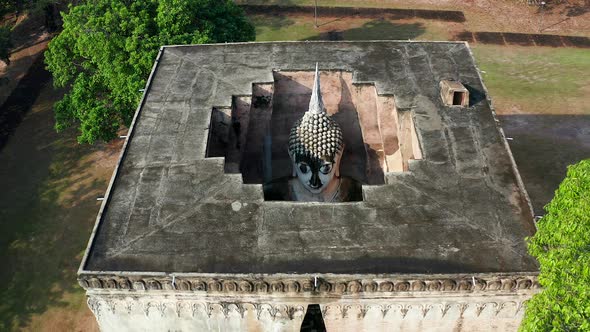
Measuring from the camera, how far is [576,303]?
53.2 feet

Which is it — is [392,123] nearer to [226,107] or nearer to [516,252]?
[226,107]

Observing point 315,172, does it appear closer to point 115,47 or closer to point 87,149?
point 115,47

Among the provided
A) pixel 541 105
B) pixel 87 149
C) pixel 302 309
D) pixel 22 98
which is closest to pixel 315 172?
pixel 302 309

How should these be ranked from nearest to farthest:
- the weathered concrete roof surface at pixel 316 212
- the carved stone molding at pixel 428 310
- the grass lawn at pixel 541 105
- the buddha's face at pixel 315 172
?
1. the weathered concrete roof surface at pixel 316 212
2. the carved stone molding at pixel 428 310
3. the buddha's face at pixel 315 172
4. the grass lawn at pixel 541 105

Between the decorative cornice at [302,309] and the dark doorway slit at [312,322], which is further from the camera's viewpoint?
the dark doorway slit at [312,322]

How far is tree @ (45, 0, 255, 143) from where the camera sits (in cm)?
3619

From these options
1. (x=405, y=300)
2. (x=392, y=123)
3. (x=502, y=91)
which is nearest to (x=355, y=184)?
(x=392, y=123)

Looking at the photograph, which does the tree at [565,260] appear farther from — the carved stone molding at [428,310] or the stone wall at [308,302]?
the carved stone molding at [428,310]

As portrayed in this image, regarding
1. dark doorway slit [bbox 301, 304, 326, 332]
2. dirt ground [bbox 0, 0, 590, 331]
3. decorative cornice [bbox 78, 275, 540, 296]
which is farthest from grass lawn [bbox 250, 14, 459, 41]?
decorative cornice [bbox 78, 275, 540, 296]

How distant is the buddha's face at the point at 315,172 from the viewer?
86.4ft

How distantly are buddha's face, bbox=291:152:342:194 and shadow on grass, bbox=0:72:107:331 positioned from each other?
16.0 meters

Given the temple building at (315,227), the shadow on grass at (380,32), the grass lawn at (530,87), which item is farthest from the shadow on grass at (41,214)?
the shadow on grass at (380,32)

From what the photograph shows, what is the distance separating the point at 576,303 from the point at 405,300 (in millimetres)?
5835

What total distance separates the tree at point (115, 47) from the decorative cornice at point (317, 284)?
1908cm
